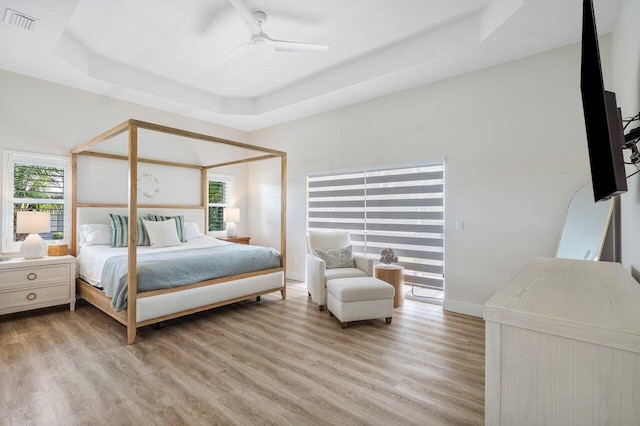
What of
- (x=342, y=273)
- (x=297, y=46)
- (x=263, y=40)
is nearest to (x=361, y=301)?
(x=342, y=273)

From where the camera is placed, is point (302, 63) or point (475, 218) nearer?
point (475, 218)

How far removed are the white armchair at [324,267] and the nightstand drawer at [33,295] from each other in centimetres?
295

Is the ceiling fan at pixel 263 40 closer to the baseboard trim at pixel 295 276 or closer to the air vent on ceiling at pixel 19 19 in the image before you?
the air vent on ceiling at pixel 19 19

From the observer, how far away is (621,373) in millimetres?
722

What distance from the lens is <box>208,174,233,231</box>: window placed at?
586cm

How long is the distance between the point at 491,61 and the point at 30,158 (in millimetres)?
5667

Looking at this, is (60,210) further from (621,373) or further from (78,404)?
(621,373)

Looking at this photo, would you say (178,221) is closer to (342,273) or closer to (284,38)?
(342,273)

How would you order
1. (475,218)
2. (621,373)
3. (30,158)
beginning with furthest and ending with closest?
(30,158) → (475,218) → (621,373)

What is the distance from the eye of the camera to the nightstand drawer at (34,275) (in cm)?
329

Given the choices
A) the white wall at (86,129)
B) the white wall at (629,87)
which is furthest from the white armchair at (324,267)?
the white wall at (86,129)

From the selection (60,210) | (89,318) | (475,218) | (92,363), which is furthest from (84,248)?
(475,218)

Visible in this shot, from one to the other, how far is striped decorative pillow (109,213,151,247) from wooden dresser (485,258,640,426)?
4.29m

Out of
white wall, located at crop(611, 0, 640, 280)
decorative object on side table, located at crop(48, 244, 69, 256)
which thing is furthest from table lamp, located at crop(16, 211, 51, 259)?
white wall, located at crop(611, 0, 640, 280)
